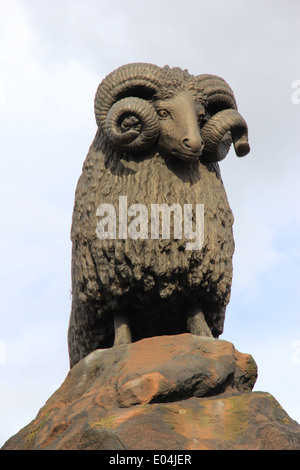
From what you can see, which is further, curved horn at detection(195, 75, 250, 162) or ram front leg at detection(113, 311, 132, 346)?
curved horn at detection(195, 75, 250, 162)

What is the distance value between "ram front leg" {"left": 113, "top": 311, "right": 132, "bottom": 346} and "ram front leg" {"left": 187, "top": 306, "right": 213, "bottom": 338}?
655 mm

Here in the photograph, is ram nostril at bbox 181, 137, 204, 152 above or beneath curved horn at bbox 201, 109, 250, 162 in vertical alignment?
beneath

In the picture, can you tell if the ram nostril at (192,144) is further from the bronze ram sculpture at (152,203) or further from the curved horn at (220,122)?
the curved horn at (220,122)

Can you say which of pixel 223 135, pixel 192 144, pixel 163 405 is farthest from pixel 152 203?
pixel 163 405

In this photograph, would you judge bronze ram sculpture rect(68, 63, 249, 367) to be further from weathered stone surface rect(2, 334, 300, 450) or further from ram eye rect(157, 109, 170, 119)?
weathered stone surface rect(2, 334, 300, 450)

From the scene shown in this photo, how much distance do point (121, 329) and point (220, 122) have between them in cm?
246

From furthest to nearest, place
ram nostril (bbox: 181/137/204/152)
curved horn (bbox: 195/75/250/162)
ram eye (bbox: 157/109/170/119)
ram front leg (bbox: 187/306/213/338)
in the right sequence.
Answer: curved horn (bbox: 195/75/250/162) → ram front leg (bbox: 187/306/213/338) → ram eye (bbox: 157/109/170/119) → ram nostril (bbox: 181/137/204/152)

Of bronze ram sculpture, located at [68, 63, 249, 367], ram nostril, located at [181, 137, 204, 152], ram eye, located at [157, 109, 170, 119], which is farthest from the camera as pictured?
ram eye, located at [157, 109, 170, 119]

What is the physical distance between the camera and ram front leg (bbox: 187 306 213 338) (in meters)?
8.38

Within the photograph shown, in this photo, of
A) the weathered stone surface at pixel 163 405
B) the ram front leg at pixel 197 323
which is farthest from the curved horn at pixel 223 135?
the weathered stone surface at pixel 163 405

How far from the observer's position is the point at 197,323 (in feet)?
27.7

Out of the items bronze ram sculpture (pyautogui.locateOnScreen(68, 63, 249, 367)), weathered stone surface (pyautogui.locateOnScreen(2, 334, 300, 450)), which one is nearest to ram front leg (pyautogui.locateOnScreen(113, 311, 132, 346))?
bronze ram sculpture (pyautogui.locateOnScreen(68, 63, 249, 367))

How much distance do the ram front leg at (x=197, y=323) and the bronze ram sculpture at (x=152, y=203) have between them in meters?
0.01

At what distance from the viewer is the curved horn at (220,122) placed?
339 inches
